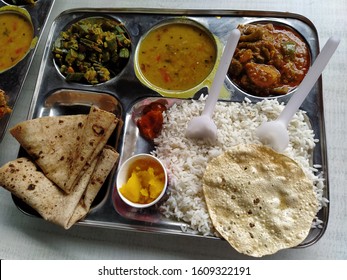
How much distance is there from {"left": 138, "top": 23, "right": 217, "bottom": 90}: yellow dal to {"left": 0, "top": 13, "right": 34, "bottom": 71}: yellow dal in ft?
3.45

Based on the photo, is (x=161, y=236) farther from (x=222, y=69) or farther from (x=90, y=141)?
(x=222, y=69)

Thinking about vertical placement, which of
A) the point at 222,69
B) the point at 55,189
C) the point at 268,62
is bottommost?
the point at 55,189

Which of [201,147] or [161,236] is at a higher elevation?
[201,147]

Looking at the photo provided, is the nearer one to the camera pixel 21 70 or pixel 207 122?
pixel 207 122

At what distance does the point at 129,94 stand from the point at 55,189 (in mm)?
914

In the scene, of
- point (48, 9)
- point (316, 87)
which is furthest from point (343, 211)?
point (48, 9)

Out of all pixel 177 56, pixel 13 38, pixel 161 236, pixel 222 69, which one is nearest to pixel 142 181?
pixel 161 236

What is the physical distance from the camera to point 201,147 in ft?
8.52

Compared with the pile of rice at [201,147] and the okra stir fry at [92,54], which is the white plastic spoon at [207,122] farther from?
the okra stir fry at [92,54]

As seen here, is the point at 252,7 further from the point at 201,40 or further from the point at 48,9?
the point at 48,9

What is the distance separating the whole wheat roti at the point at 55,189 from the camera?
94.6 inches

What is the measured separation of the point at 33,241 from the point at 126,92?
1287 millimetres

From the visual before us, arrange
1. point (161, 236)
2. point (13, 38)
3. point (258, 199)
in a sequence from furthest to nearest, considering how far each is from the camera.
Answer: point (13, 38) → point (161, 236) → point (258, 199)

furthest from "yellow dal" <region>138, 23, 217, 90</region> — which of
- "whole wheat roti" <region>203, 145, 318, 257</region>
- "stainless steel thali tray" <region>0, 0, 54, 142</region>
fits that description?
"stainless steel thali tray" <region>0, 0, 54, 142</region>
